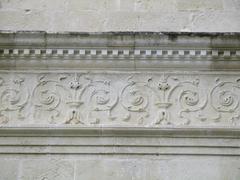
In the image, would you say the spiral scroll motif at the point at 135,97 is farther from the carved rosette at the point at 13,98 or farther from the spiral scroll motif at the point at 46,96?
the carved rosette at the point at 13,98

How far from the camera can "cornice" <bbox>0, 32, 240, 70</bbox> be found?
221 inches

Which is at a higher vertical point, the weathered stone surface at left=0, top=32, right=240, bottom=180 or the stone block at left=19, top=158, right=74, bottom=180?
the weathered stone surface at left=0, top=32, right=240, bottom=180

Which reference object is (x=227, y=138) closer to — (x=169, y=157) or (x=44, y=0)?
(x=169, y=157)

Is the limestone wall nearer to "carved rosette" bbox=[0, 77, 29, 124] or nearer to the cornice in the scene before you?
the cornice

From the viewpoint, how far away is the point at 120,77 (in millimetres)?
5656

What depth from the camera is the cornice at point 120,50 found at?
562cm

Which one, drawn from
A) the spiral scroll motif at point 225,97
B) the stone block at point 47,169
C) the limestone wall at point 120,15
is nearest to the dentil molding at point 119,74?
the spiral scroll motif at point 225,97

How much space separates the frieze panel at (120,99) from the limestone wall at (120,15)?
60 centimetres

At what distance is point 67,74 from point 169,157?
1327 mm

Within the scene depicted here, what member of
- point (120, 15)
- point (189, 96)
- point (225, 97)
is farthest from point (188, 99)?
point (120, 15)

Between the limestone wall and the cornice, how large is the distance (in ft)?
1.18

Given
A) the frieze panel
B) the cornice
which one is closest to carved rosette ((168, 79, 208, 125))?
the frieze panel

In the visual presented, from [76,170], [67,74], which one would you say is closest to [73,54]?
[67,74]

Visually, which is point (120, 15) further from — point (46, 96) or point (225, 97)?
point (225, 97)
